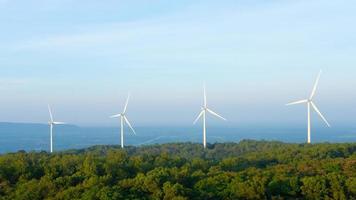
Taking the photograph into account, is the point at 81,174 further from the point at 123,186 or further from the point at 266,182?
the point at 266,182

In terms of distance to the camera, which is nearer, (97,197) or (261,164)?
(97,197)

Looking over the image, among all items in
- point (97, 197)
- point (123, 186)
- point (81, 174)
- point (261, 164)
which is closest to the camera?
point (97, 197)

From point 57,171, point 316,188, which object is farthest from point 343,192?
point 57,171

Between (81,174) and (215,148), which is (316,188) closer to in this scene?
(81,174)

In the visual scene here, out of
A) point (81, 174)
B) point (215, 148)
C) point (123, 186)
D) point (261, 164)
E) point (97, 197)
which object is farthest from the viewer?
point (215, 148)

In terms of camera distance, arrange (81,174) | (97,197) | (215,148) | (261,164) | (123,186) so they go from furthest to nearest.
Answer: (215,148) < (261,164) < (81,174) < (123,186) < (97,197)

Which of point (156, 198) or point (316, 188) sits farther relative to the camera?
point (316, 188)

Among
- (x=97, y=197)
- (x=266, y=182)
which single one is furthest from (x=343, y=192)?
(x=97, y=197)

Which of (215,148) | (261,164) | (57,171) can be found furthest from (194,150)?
(57,171)
